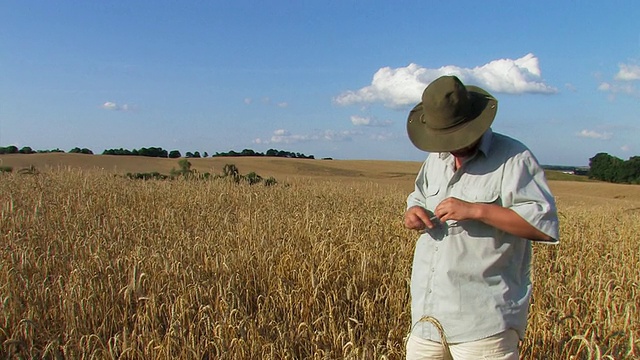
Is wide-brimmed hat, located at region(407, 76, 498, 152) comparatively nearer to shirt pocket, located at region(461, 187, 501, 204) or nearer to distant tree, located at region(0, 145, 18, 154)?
shirt pocket, located at region(461, 187, 501, 204)

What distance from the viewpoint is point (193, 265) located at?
400 centimetres

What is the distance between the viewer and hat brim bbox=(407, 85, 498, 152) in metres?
1.89

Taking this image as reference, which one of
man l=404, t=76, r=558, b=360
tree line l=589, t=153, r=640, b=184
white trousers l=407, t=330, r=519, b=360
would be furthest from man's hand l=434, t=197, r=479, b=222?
tree line l=589, t=153, r=640, b=184

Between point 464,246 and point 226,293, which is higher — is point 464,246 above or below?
above

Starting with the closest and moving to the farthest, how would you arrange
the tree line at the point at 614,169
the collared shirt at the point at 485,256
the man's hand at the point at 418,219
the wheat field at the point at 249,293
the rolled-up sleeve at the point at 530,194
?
1. the rolled-up sleeve at the point at 530,194
2. the collared shirt at the point at 485,256
3. the man's hand at the point at 418,219
4. the wheat field at the point at 249,293
5. the tree line at the point at 614,169

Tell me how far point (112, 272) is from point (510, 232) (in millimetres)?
3278

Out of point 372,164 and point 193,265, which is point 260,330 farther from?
point 372,164

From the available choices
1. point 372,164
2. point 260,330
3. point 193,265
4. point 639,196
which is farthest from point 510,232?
point 372,164

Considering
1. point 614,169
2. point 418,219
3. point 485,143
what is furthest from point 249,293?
point 614,169

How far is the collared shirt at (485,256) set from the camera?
6.14 ft

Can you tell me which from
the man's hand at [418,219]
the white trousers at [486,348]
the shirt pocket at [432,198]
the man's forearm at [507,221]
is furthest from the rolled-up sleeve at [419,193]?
the white trousers at [486,348]

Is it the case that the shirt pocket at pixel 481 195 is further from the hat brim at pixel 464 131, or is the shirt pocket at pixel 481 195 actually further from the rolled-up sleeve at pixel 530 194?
the hat brim at pixel 464 131

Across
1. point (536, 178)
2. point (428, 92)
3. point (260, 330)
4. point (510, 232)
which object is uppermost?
point (428, 92)

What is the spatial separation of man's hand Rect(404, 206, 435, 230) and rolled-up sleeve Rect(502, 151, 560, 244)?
0.30m
